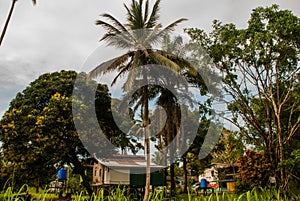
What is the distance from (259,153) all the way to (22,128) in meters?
12.9

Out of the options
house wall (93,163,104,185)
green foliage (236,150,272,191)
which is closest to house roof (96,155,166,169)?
house wall (93,163,104,185)

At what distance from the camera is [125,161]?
22562 millimetres

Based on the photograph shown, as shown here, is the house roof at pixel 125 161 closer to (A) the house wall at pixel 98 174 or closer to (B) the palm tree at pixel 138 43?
(A) the house wall at pixel 98 174

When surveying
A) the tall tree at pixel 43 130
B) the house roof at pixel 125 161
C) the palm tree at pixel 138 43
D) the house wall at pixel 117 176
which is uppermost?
the palm tree at pixel 138 43

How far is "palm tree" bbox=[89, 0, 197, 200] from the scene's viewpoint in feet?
52.4

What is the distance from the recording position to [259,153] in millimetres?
15953

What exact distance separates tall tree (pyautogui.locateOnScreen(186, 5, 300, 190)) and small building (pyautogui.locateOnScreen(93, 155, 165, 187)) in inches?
289

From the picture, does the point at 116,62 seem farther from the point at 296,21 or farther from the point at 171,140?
the point at 296,21

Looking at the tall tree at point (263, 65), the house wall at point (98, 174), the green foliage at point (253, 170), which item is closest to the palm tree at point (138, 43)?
the tall tree at point (263, 65)

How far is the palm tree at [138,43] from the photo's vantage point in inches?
629

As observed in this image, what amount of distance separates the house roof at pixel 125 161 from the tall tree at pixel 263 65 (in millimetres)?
8778

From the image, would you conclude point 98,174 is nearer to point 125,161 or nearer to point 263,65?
point 125,161

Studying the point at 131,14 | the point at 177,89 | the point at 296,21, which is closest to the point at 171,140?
the point at 177,89

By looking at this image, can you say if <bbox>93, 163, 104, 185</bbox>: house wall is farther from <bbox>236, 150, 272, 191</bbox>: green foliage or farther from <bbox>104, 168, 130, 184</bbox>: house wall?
<bbox>236, 150, 272, 191</bbox>: green foliage
